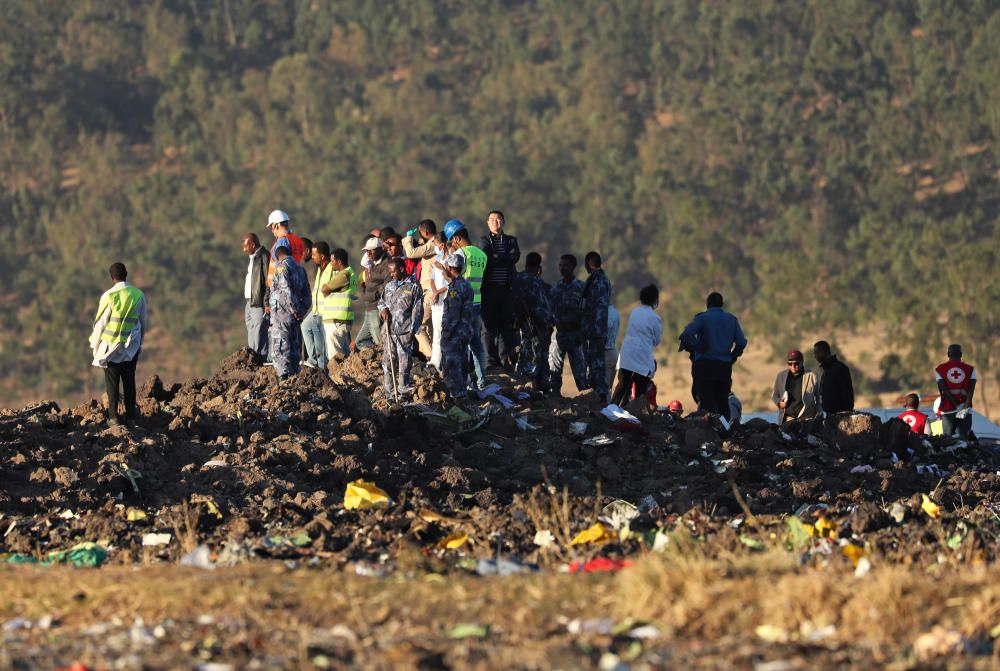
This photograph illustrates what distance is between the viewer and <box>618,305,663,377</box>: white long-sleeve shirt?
13.8 m

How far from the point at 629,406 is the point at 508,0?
68.0m

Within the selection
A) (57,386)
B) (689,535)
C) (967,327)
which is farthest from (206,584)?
(57,386)

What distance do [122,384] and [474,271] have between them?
2893mm

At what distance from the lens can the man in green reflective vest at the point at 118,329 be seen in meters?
11.6

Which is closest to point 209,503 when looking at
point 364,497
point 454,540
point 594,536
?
point 364,497

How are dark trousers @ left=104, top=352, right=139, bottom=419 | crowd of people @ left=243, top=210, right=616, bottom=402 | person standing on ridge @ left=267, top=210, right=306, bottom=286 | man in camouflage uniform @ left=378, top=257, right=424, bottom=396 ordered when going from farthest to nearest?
person standing on ridge @ left=267, top=210, right=306, bottom=286 → crowd of people @ left=243, top=210, right=616, bottom=402 → man in camouflage uniform @ left=378, top=257, right=424, bottom=396 → dark trousers @ left=104, top=352, right=139, bottom=419

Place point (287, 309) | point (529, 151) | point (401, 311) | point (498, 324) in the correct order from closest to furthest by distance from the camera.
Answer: point (401, 311) < point (287, 309) < point (498, 324) < point (529, 151)

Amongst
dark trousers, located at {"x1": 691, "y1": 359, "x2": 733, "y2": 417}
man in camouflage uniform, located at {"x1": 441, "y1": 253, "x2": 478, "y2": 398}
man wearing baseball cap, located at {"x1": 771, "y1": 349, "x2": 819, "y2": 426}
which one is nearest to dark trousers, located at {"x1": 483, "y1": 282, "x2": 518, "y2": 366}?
man in camouflage uniform, located at {"x1": 441, "y1": 253, "x2": 478, "y2": 398}

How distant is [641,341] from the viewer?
45.5ft

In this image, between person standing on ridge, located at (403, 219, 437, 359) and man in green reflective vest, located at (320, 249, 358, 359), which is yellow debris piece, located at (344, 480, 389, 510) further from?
man in green reflective vest, located at (320, 249, 358, 359)

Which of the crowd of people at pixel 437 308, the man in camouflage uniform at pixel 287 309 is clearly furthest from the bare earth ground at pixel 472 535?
the crowd of people at pixel 437 308

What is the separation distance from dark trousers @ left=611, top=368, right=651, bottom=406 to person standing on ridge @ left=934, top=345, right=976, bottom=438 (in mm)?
2750

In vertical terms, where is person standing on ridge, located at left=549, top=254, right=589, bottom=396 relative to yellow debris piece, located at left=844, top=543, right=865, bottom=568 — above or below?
above

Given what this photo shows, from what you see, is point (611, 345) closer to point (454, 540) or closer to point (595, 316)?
point (595, 316)
